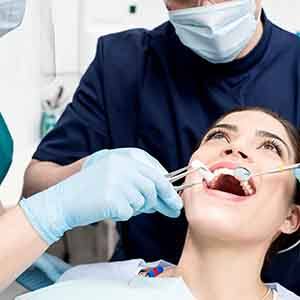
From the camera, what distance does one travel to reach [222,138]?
1428 mm

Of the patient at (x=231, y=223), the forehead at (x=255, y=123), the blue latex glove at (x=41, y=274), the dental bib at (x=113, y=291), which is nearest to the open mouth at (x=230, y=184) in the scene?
the patient at (x=231, y=223)

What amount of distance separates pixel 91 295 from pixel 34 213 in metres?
0.25

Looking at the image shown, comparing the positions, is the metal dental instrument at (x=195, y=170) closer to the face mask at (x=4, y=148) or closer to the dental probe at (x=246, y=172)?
the dental probe at (x=246, y=172)

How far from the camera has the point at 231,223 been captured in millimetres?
1293

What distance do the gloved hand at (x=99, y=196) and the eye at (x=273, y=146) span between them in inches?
10.8

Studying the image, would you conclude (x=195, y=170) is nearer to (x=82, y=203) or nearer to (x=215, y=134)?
(x=215, y=134)

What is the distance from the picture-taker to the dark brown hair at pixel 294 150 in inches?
56.3

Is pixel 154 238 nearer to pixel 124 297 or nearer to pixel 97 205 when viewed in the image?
pixel 124 297

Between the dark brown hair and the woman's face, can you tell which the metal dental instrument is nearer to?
the woman's face

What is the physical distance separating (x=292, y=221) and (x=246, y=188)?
18 centimetres

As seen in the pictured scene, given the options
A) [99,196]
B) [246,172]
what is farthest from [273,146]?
[99,196]

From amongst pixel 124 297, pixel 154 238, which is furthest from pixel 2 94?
pixel 124 297

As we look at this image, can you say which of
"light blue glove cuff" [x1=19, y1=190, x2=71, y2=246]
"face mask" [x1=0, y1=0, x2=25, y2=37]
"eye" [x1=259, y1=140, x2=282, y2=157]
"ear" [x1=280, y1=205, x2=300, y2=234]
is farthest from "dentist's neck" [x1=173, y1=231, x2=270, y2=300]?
"face mask" [x1=0, y1=0, x2=25, y2=37]

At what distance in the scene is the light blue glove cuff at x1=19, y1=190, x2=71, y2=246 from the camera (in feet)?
3.70
